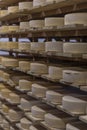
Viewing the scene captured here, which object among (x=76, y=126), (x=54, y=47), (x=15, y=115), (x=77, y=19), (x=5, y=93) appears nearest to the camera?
(x=77, y=19)

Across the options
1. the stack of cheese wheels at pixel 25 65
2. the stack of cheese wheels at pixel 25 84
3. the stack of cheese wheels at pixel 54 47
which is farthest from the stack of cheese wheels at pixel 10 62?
the stack of cheese wheels at pixel 54 47

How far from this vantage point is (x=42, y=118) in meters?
4.06

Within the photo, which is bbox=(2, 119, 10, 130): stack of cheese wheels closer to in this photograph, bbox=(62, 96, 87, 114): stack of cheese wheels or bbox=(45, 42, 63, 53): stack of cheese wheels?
bbox=(45, 42, 63, 53): stack of cheese wheels

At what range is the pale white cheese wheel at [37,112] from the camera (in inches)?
159

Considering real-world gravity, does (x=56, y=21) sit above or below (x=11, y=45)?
above

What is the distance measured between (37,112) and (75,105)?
3.22 feet

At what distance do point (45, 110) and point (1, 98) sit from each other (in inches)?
72.4

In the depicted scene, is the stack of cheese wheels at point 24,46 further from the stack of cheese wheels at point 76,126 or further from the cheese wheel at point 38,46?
the stack of cheese wheels at point 76,126

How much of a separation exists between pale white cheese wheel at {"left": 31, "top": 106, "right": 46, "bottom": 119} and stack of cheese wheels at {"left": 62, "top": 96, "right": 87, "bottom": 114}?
0.77 metres

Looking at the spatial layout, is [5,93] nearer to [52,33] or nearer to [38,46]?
[52,33]

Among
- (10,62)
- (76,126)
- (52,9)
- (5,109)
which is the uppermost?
(52,9)

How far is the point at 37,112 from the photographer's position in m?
4.10

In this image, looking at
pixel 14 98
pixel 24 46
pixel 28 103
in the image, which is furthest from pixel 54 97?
pixel 14 98

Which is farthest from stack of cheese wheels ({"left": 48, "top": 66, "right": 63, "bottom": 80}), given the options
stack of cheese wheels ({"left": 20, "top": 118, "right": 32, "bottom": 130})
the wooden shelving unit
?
stack of cheese wheels ({"left": 20, "top": 118, "right": 32, "bottom": 130})
